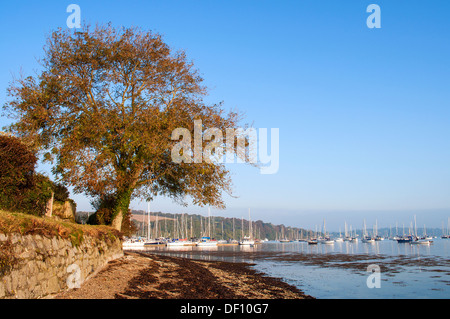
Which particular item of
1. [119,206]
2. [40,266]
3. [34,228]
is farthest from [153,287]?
[119,206]

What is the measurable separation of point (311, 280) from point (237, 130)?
13.8m

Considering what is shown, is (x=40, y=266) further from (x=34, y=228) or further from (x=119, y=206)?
(x=119, y=206)

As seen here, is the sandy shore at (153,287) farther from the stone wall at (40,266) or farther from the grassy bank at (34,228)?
the grassy bank at (34,228)

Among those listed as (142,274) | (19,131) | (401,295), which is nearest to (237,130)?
(142,274)

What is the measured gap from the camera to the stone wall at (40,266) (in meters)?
8.10

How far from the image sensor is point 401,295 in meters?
22.2

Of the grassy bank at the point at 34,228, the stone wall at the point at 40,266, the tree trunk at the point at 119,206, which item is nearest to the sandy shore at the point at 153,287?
the stone wall at the point at 40,266

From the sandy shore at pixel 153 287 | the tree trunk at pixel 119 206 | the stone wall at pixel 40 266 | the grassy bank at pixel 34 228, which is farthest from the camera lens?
the tree trunk at pixel 119 206

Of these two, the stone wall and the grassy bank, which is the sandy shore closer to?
the stone wall

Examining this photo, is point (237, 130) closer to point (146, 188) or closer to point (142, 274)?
point (146, 188)

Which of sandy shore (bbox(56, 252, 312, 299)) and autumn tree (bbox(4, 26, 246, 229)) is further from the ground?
autumn tree (bbox(4, 26, 246, 229))

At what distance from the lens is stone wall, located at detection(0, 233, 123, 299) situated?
8.10m

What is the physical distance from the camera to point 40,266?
9539mm

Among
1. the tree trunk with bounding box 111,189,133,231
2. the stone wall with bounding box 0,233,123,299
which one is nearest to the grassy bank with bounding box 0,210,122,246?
the stone wall with bounding box 0,233,123,299
